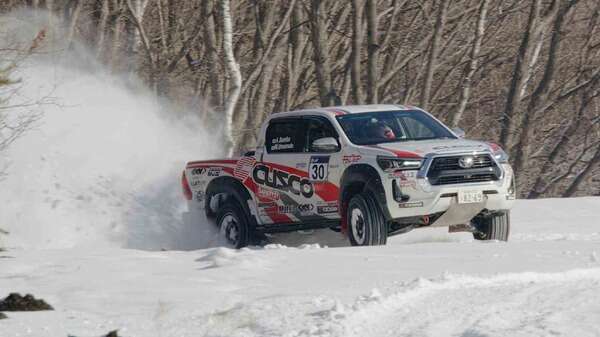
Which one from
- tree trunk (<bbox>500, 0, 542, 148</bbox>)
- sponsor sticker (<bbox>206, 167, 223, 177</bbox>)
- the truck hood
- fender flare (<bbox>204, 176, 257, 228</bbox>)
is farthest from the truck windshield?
tree trunk (<bbox>500, 0, 542, 148</bbox>)

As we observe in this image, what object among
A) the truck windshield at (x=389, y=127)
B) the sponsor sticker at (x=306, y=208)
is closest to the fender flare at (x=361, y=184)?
the truck windshield at (x=389, y=127)

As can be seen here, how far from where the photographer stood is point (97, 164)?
16766 millimetres

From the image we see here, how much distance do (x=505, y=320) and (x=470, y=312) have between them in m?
0.35

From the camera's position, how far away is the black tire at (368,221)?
12297mm

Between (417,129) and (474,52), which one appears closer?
(417,129)

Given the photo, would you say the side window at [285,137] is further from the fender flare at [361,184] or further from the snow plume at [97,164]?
the snow plume at [97,164]

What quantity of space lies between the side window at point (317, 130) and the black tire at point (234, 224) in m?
1.28

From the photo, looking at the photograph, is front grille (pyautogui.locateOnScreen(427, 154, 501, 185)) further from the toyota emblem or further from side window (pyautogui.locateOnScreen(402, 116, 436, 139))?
side window (pyautogui.locateOnScreen(402, 116, 436, 139))

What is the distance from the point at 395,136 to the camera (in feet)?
43.0

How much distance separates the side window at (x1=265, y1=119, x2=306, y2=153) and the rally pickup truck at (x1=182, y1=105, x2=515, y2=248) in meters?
0.01

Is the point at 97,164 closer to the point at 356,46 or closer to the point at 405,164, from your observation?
the point at 405,164

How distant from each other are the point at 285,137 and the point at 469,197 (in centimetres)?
247

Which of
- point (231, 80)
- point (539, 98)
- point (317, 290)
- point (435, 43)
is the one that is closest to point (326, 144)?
point (317, 290)

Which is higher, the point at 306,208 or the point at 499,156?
the point at 499,156
